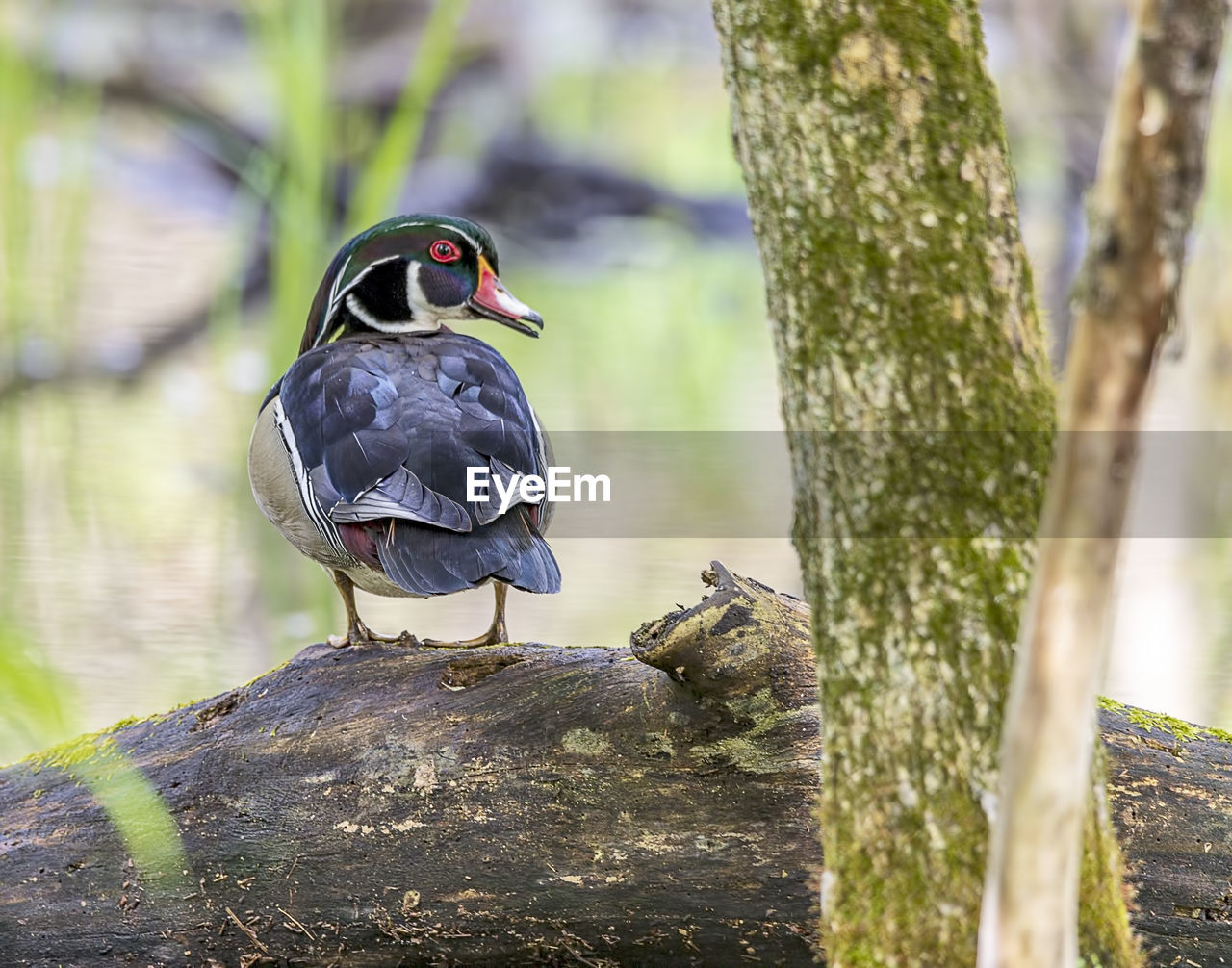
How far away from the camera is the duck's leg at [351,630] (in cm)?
251

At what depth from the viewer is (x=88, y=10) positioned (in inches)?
333

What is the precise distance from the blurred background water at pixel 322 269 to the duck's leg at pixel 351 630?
0.47 metres

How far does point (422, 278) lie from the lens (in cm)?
285

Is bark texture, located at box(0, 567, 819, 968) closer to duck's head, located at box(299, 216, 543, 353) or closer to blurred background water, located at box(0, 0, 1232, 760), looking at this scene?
blurred background water, located at box(0, 0, 1232, 760)

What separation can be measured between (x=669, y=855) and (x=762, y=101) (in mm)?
1038

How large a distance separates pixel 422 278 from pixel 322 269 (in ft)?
4.53

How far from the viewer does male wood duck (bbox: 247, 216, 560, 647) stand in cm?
218

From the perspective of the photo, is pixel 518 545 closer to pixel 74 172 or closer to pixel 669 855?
pixel 669 855

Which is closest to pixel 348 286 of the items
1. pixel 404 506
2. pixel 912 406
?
pixel 404 506

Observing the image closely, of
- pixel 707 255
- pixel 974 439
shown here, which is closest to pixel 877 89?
pixel 974 439

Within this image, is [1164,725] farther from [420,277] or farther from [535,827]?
[420,277]

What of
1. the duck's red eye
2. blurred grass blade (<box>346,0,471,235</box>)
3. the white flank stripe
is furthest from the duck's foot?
blurred grass blade (<box>346,0,471,235</box>)

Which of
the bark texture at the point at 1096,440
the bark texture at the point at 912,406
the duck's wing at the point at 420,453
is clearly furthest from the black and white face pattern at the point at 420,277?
the bark texture at the point at 1096,440

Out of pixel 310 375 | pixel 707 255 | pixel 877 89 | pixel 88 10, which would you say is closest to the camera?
pixel 877 89
